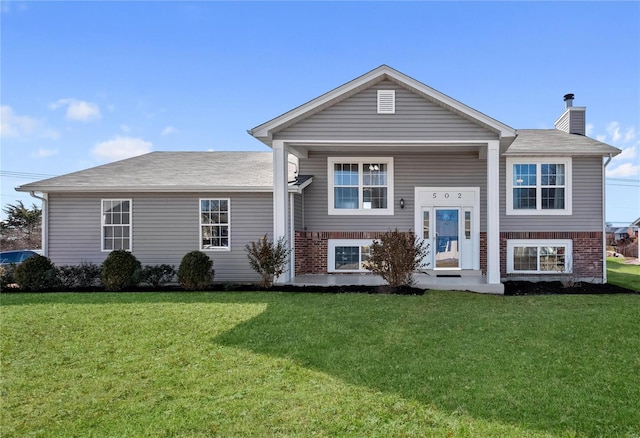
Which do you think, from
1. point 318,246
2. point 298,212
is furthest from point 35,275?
point 318,246

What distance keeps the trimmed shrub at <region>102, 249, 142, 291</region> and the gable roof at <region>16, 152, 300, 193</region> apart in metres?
2.22

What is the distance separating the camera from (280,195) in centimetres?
1054

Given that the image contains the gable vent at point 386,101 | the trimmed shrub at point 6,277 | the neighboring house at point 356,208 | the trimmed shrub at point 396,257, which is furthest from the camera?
the neighboring house at point 356,208

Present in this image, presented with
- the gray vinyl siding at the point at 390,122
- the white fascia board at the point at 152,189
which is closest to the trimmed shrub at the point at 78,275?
the white fascia board at the point at 152,189

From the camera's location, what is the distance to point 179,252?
12016 mm

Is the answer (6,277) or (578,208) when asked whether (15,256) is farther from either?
(578,208)

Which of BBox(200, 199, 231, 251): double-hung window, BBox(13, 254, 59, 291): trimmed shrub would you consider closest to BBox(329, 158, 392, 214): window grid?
BBox(200, 199, 231, 251): double-hung window

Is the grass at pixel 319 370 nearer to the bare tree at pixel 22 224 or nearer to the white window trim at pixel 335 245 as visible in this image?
the white window trim at pixel 335 245

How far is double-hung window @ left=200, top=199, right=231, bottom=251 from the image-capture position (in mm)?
12000

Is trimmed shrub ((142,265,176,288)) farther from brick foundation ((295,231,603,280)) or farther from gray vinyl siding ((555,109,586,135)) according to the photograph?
gray vinyl siding ((555,109,586,135))

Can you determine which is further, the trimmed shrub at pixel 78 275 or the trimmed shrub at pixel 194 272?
the trimmed shrub at pixel 78 275

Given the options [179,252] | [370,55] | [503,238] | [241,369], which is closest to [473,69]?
[370,55]

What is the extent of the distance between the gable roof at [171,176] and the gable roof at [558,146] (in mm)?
7891

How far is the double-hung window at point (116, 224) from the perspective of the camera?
12.1 m
